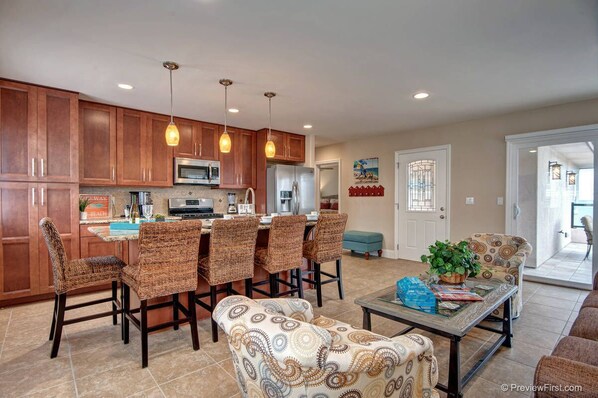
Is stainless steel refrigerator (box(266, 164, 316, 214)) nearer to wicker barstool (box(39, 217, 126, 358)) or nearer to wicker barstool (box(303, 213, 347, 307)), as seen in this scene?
wicker barstool (box(303, 213, 347, 307))

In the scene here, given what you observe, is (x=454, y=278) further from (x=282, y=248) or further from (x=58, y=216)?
(x=58, y=216)

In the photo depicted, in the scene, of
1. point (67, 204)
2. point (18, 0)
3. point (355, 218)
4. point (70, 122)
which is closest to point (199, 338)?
point (67, 204)

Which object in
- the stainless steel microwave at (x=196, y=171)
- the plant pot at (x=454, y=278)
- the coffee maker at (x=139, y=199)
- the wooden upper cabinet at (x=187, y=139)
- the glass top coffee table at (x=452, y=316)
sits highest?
the wooden upper cabinet at (x=187, y=139)

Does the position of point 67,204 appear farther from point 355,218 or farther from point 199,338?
point 355,218

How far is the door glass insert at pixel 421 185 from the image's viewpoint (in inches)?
211

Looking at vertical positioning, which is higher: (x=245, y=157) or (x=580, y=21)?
(x=580, y=21)

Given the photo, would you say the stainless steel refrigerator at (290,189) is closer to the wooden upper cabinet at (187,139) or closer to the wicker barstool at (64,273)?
A: the wooden upper cabinet at (187,139)

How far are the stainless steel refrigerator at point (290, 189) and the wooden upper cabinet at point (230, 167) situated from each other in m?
0.57

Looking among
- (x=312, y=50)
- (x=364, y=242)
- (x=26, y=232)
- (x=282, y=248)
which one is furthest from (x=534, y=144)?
(x=26, y=232)

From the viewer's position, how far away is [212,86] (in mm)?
3328

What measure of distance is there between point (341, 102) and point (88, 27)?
8.77 ft

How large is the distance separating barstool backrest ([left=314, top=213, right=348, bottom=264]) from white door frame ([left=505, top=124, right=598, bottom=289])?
2804 mm

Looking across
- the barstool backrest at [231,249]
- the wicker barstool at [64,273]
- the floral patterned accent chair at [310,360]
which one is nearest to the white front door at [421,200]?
the barstool backrest at [231,249]

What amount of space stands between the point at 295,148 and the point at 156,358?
4212 millimetres
